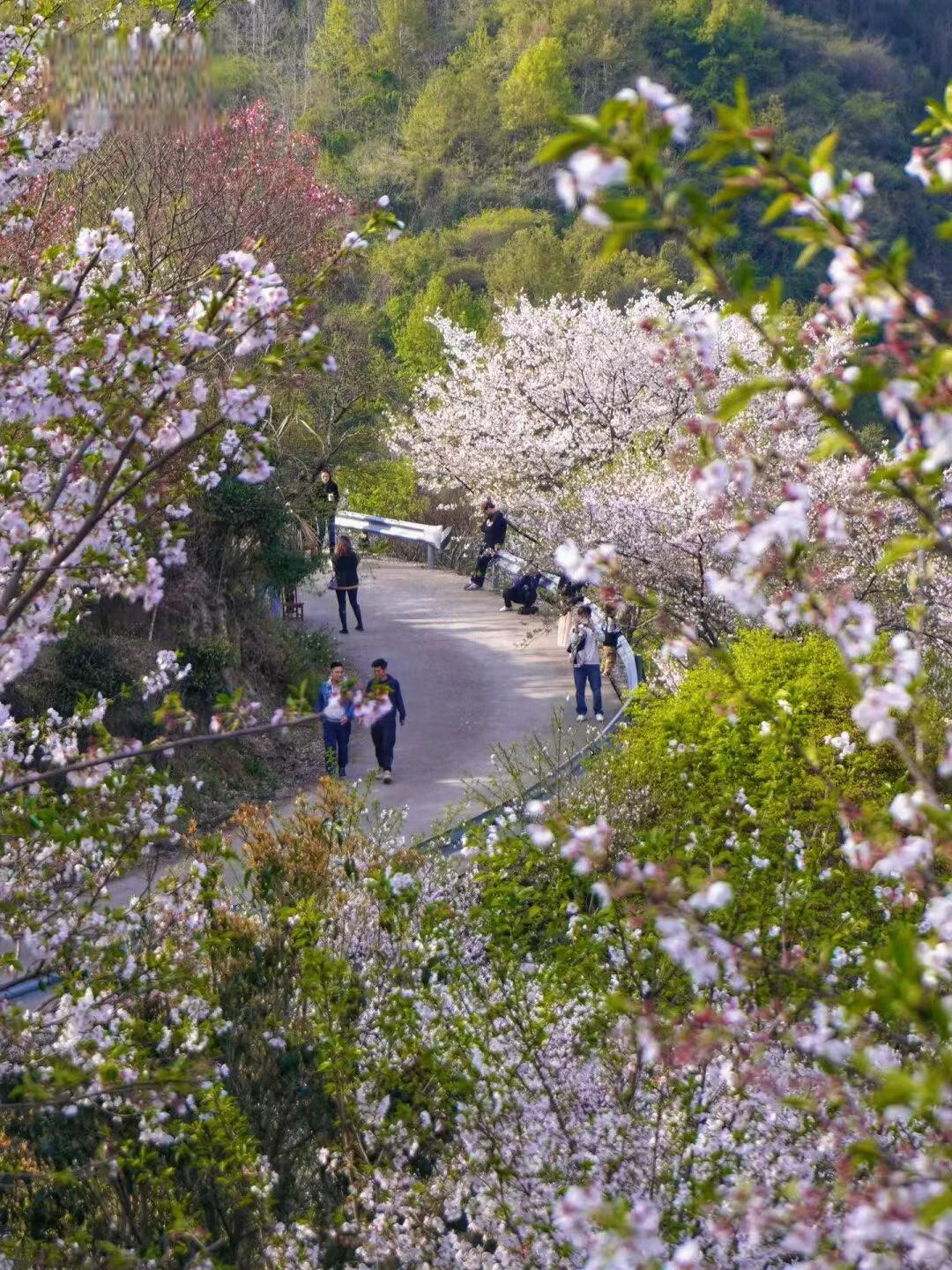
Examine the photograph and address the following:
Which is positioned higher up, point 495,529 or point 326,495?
point 326,495

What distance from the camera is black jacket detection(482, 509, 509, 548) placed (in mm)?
21328

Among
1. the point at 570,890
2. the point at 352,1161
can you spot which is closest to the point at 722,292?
the point at 352,1161

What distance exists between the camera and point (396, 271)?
4872 centimetres

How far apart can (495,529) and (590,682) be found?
21.6 feet

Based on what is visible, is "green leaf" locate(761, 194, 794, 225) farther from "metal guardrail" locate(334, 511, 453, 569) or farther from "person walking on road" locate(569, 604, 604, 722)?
"metal guardrail" locate(334, 511, 453, 569)

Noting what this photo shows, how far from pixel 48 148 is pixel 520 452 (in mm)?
15658

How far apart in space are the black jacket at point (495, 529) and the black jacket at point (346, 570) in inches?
123

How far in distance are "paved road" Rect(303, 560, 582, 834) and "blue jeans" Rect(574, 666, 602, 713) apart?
0.29 metres

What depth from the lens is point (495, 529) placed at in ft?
70.1

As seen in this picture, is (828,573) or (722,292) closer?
(722,292)

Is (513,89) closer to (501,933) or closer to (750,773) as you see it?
(750,773)

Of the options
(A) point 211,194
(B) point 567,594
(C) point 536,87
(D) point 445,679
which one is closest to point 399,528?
(B) point 567,594

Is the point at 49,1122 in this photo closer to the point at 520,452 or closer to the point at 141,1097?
the point at 141,1097

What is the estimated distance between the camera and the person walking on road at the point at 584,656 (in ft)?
48.3
